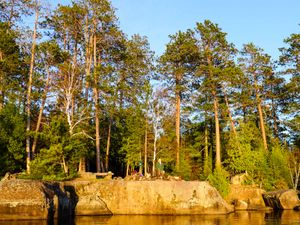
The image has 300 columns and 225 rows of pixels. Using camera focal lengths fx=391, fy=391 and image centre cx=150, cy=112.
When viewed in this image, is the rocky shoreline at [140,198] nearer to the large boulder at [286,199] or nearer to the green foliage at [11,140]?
the green foliage at [11,140]

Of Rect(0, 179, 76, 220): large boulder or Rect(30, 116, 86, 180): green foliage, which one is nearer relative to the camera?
Rect(0, 179, 76, 220): large boulder

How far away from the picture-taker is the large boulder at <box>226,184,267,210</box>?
36062 millimetres

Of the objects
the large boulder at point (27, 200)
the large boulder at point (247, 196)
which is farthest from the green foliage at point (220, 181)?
the large boulder at point (27, 200)

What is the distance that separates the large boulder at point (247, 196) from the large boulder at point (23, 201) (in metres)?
18.2

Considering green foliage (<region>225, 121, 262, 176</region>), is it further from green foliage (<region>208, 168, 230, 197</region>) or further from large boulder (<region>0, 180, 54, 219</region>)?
large boulder (<region>0, 180, 54, 219</region>)

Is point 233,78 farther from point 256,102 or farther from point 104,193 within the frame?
point 104,193

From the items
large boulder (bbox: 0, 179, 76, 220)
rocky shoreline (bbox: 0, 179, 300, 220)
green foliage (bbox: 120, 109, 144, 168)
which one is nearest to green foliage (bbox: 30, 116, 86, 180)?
rocky shoreline (bbox: 0, 179, 300, 220)

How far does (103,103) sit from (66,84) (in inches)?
152

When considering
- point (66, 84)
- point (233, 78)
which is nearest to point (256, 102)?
point (233, 78)

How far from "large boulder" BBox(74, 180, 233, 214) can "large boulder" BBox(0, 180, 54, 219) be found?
14.1 ft

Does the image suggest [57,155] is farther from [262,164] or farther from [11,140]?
[262,164]

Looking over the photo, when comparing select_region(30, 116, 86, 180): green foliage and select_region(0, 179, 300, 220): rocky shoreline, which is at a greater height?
select_region(30, 116, 86, 180): green foliage

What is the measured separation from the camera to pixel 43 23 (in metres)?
36.9

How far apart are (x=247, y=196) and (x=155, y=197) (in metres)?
11.9
